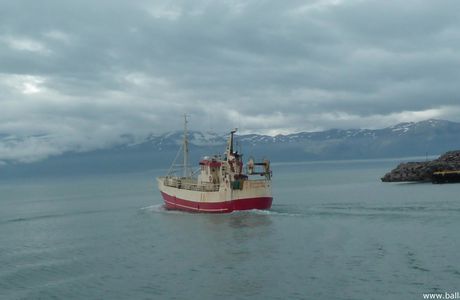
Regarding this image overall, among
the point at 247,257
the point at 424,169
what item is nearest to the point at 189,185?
the point at 247,257

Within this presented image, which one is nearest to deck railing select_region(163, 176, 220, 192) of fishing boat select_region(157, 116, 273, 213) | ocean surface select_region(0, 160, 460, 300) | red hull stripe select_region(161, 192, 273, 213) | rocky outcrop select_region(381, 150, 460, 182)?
fishing boat select_region(157, 116, 273, 213)

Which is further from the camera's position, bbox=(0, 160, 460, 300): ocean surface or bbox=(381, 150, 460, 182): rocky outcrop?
bbox=(381, 150, 460, 182): rocky outcrop

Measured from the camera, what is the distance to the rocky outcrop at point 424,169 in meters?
138

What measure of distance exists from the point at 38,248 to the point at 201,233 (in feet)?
56.4

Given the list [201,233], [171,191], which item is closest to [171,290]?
[201,233]

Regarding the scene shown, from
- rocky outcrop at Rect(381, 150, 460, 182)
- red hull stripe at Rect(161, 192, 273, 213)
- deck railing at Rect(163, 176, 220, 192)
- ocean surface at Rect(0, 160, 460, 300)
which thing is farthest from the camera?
rocky outcrop at Rect(381, 150, 460, 182)

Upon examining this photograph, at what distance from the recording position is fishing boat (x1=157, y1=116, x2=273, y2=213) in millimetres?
71188

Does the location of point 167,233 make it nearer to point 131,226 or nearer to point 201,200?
point 131,226

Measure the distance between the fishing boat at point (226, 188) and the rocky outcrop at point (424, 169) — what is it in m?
77.0

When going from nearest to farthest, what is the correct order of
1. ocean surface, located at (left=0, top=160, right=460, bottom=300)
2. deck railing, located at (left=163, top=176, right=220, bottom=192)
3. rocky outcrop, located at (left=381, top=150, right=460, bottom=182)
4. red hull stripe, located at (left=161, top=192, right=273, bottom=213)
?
ocean surface, located at (left=0, top=160, right=460, bottom=300) < red hull stripe, located at (left=161, top=192, right=273, bottom=213) < deck railing, located at (left=163, top=176, right=220, bottom=192) < rocky outcrop, located at (left=381, top=150, right=460, bottom=182)

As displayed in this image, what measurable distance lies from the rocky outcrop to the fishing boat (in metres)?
77.0

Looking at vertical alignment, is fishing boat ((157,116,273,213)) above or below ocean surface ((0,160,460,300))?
above

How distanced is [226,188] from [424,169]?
87923mm

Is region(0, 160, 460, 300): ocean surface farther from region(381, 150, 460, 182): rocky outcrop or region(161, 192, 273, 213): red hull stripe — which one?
region(381, 150, 460, 182): rocky outcrop
